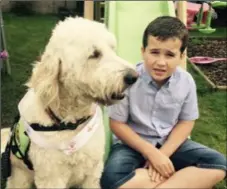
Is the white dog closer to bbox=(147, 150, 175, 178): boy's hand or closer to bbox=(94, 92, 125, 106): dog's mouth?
bbox=(94, 92, 125, 106): dog's mouth

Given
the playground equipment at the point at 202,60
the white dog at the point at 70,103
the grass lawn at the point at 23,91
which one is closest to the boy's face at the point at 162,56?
the white dog at the point at 70,103

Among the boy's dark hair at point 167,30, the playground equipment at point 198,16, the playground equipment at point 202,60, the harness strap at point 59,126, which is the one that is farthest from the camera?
the playground equipment at point 202,60

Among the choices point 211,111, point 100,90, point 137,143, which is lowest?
point 211,111

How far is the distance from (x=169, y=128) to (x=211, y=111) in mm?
1431

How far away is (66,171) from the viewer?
93.8 inches

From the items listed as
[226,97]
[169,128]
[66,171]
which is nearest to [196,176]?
[169,128]

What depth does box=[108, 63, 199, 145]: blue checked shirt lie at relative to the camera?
276 centimetres

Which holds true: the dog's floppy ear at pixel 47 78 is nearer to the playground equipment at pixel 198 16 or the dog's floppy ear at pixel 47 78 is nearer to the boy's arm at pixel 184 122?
the boy's arm at pixel 184 122

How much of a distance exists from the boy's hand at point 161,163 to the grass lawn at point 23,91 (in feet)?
1.90

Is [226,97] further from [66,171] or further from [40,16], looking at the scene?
[40,16]

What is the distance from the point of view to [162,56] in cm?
262

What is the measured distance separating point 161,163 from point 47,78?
85 cm

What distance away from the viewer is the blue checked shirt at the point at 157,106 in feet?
9.06

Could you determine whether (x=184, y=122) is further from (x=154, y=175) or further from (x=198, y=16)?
(x=198, y=16)
